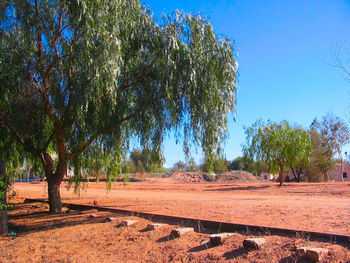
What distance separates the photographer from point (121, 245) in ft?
28.3

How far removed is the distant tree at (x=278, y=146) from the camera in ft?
100

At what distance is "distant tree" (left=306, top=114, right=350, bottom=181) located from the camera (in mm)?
46075

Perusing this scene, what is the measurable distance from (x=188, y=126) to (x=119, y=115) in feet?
7.66

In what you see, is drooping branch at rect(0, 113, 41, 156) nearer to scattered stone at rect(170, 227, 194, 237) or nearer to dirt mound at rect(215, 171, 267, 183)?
scattered stone at rect(170, 227, 194, 237)

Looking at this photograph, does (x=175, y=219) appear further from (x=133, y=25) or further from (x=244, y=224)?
(x=133, y=25)

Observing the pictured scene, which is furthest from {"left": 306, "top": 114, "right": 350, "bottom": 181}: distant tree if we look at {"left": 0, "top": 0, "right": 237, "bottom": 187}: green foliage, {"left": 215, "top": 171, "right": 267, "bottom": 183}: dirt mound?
{"left": 0, "top": 0, "right": 237, "bottom": 187}: green foliage

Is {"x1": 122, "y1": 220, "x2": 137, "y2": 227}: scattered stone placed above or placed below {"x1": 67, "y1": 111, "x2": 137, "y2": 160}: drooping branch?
below

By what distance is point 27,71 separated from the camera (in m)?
11.9

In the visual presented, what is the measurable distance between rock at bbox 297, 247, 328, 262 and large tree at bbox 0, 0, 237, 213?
563 centimetres

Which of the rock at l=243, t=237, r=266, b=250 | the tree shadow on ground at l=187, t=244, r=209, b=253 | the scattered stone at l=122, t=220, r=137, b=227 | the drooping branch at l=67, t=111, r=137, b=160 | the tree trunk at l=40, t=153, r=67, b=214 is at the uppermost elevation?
the drooping branch at l=67, t=111, r=137, b=160

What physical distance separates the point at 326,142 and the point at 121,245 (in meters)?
44.1

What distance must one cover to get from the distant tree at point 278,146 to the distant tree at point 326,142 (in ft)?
53.1

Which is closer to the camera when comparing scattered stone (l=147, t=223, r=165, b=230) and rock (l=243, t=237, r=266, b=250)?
rock (l=243, t=237, r=266, b=250)

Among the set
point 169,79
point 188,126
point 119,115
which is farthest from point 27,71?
point 188,126
